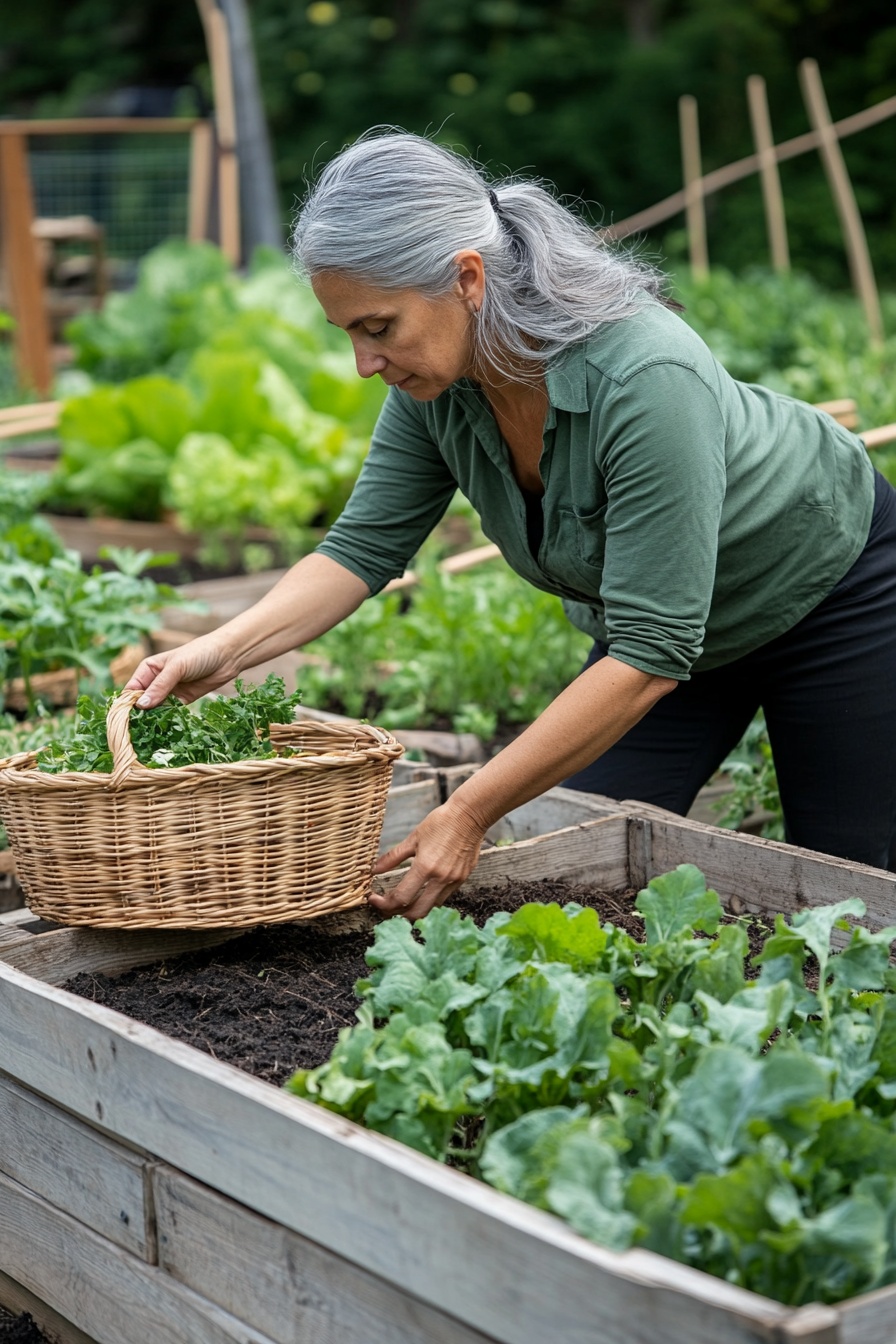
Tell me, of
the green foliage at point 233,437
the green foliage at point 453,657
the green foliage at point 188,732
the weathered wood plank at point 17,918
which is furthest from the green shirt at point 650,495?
the green foliage at point 233,437

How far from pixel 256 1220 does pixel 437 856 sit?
0.66 m

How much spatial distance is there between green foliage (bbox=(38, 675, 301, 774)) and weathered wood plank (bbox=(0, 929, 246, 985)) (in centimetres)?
30

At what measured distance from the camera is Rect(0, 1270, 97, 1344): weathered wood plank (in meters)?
2.21

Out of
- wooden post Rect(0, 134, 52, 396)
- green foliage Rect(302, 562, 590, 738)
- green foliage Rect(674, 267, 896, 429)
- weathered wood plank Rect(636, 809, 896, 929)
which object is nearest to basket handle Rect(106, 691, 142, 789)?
weathered wood plank Rect(636, 809, 896, 929)

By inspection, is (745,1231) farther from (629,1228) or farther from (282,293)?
(282,293)

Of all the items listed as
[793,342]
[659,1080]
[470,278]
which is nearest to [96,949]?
[659,1080]

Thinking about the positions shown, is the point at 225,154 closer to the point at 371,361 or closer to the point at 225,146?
the point at 225,146

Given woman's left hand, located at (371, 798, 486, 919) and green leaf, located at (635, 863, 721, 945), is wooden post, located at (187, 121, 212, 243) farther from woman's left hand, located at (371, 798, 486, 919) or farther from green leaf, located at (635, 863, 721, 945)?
green leaf, located at (635, 863, 721, 945)

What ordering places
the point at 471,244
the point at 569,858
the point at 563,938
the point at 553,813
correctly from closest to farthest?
the point at 563,938, the point at 471,244, the point at 569,858, the point at 553,813

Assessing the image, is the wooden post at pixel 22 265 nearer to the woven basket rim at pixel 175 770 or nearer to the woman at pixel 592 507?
the woman at pixel 592 507

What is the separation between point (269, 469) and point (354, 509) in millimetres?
3301

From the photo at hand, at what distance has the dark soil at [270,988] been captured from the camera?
2.18 m

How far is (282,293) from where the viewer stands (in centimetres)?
841

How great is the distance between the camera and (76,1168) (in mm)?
2137
